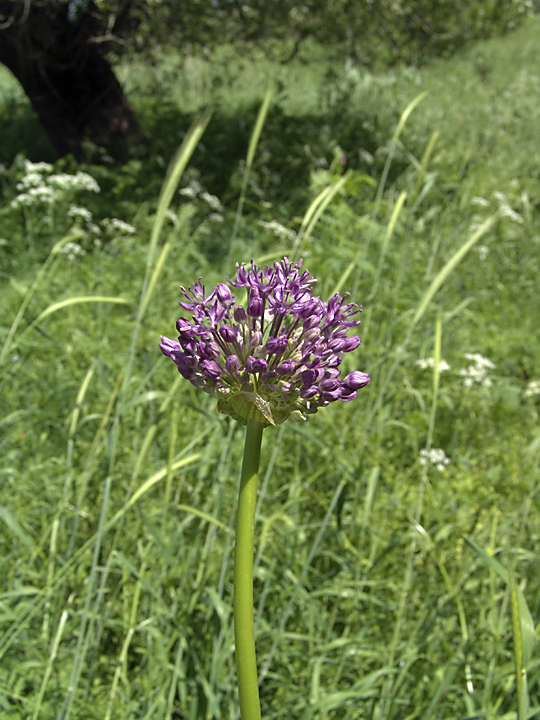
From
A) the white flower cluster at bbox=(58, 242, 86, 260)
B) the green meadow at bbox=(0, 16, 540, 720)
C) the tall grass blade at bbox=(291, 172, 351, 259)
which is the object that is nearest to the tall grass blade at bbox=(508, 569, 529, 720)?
the green meadow at bbox=(0, 16, 540, 720)

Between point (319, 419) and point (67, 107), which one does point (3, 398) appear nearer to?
point (319, 419)

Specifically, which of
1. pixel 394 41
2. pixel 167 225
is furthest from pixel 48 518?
pixel 394 41

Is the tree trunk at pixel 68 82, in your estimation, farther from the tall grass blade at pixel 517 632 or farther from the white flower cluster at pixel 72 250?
the tall grass blade at pixel 517 632

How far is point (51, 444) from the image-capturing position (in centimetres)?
290

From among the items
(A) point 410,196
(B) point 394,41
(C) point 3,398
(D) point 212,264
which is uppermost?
(B) point 394,41

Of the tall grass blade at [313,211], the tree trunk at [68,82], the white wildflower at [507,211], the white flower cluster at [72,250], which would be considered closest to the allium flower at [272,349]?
the tall grass blade at [313,211]

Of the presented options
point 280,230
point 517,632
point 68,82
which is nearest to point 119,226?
point 280,230

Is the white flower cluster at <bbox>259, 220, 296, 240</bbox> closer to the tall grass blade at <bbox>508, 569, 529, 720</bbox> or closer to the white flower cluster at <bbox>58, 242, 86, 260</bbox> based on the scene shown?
the white flower cluster at <bbox>58, 242, 86, 260</bbox>

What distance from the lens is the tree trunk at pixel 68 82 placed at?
7.02 m

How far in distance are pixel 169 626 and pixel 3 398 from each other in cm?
157

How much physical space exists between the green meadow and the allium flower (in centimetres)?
49

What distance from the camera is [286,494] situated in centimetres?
279

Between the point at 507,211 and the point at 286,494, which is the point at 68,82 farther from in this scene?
the point at 286,494

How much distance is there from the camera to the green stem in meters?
0.88
